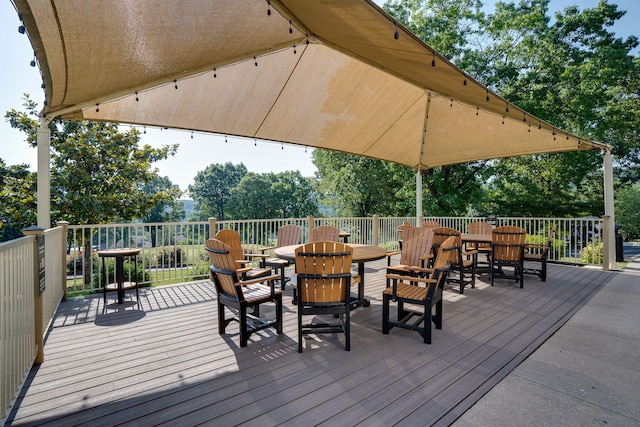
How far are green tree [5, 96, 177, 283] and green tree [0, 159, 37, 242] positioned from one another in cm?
52

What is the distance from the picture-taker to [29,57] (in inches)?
114

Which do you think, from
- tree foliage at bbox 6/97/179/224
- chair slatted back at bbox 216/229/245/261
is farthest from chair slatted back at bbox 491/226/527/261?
tree foliage at bbox 6/97/179/224

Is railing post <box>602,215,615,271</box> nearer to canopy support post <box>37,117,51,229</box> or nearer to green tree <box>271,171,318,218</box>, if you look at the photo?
canopy support post <box>37,117,51,229</box>

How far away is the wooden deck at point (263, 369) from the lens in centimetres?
209

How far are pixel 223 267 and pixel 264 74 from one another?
120 inches

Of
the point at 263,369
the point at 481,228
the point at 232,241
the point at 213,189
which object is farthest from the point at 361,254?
the point at 213,189

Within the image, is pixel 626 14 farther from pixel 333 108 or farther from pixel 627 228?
pixel 627 228

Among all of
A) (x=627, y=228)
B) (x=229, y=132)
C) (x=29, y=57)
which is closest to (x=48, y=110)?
(x=29, y=57)

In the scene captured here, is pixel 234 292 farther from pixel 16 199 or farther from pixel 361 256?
pixel 16 199

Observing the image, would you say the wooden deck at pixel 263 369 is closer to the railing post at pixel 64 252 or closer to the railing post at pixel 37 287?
the railing post at pixel 37 287

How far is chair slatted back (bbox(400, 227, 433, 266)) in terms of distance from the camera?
15.6 ft

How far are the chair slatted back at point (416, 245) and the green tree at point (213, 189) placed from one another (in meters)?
41.2

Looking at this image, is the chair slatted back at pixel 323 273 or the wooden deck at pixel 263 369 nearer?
the wooden deck at pixel 263 369

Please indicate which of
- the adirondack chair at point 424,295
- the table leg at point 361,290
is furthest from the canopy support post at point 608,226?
the table leg at point 361,290
